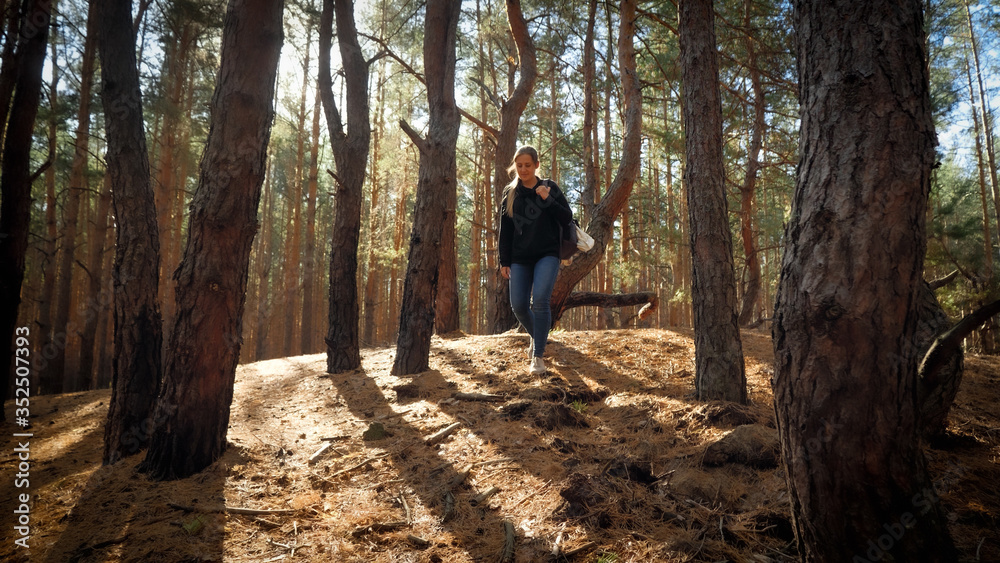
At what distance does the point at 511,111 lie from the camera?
28.1ft

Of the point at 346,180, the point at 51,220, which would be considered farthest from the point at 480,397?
the point at 51,220

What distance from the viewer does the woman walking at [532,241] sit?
440cm

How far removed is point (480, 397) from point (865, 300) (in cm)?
313

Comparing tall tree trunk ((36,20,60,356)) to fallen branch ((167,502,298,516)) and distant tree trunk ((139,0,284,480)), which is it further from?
fallen branch ((167,502,298,516))

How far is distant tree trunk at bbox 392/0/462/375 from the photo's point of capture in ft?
17.5

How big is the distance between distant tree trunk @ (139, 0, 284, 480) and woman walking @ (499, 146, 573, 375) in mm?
2218

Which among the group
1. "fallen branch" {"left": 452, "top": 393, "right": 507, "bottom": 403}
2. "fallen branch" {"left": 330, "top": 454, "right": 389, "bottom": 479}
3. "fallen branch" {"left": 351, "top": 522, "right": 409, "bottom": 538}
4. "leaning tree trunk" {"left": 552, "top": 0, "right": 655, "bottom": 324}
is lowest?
"fallen branch" {"left": 351, "top": 522, "right": 409, "bottom": 538}

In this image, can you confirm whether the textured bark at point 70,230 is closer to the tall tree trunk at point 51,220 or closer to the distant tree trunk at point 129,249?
the tall tree trunk at point 51,220

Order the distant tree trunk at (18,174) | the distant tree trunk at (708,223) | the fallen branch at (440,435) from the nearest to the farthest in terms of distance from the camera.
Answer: the fallen branch at (440,435)
the distant tree trunk at (708,223)
the distant tree trunk at (18,174)

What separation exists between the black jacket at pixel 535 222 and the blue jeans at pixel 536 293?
0.08m

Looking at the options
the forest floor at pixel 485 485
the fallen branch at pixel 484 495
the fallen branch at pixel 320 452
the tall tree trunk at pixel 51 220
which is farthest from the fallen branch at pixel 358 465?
the tall tree trunk at pixel 51 220

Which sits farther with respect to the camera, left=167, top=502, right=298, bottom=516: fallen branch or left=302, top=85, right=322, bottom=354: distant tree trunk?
left=302, top=85, right=322, bottom=354: distant tree trunk

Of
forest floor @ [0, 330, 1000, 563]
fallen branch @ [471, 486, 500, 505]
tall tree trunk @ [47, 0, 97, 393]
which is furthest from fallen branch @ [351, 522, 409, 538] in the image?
tall tree trunk @ [47, 0, 97, 393]

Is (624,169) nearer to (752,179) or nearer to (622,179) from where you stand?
(622,179)
